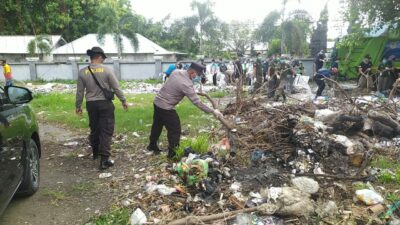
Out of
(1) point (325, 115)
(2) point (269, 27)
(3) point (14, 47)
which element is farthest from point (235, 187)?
(3) point (14, 47)

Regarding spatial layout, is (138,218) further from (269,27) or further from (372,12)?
(269,27)

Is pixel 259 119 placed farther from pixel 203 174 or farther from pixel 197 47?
pixel 197 47

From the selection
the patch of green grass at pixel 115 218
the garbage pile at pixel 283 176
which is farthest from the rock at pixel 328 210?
the patch of green grass at pixel 115 218

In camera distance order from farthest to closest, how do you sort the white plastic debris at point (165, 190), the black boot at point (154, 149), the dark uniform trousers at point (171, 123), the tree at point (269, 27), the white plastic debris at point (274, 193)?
1. the tree at point (269, 27)
2. the black boot at point (154, 149)
3. the dark uniform trousers at point (171, 123)
4. the white plastic debris at point (165, 190)
5. the white plastic debris at point (274, 193)

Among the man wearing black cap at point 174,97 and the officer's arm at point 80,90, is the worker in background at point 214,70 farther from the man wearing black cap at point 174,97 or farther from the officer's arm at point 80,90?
the officer's arm at point 80,90

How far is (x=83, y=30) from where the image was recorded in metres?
39.9

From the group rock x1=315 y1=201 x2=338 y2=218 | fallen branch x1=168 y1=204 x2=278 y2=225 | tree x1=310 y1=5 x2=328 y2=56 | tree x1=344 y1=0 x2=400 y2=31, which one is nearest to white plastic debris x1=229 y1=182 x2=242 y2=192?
fallen branch x1=168 y1=204 x2=278 y2=225

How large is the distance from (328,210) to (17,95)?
341 cm

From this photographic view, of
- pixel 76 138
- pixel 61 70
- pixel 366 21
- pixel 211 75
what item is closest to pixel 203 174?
pixel 76 138

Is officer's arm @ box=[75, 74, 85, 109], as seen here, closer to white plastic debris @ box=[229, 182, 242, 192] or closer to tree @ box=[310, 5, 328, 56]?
white plastic debris @ box=[229, 182, 242, 192]

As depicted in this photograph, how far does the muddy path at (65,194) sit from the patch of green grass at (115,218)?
158mm

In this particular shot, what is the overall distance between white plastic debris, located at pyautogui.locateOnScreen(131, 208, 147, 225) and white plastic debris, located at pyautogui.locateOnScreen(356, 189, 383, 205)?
225cm

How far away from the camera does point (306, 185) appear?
4.18 m

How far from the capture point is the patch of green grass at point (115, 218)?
3.74 metres
